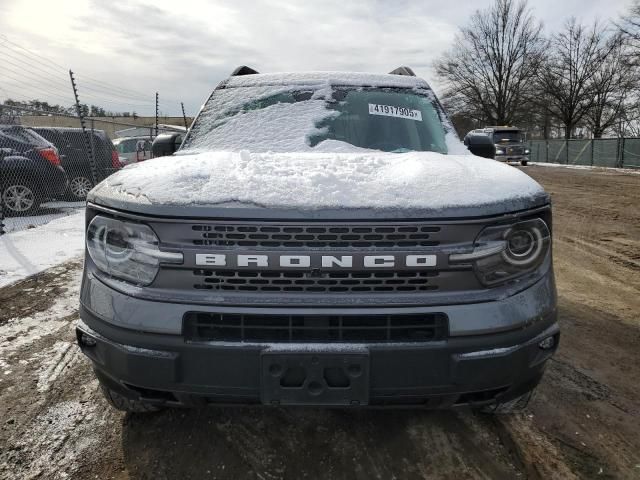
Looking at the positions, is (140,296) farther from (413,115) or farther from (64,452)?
(413,115)

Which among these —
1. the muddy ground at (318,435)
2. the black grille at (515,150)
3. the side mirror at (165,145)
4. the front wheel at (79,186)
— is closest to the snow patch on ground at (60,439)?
the muddy ground at (318,435)

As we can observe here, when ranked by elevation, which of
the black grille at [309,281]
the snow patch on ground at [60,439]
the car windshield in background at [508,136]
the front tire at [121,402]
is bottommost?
the snow patch on ground at [60,439]

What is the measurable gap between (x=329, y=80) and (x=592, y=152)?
31.5 m

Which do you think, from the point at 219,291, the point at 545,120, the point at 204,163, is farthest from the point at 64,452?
the point at 545,120

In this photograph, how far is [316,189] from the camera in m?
1.90

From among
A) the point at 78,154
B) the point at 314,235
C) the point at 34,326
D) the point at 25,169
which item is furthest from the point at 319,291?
the point at 78,154

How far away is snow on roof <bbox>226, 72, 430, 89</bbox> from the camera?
3.62 metres

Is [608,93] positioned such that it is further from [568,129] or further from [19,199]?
[19,199]

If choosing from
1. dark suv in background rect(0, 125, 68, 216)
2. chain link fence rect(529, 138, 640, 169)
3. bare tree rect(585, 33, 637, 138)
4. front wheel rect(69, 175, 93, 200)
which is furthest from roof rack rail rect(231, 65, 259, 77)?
bare tree rect(585, 33, 637, 138)

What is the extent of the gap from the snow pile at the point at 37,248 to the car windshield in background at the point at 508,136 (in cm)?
2632

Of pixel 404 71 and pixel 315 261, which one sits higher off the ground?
pixel 404 71

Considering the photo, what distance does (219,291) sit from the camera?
6.03ft

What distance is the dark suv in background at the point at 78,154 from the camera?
10914 millimetres

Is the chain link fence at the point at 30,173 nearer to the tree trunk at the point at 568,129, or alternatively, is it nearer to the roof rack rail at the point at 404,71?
the roof rack rail at the point at 404,71
